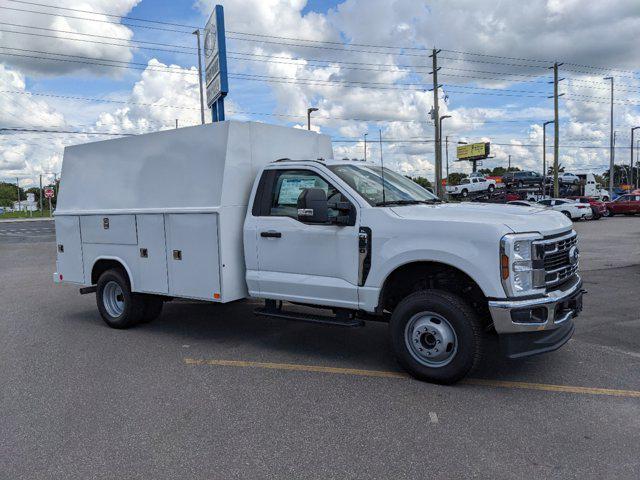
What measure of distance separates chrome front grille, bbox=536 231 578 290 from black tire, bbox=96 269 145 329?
5.13 m

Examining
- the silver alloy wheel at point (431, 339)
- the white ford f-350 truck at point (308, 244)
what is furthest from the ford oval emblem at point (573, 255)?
the silver alloy wheel at point (431, 339)

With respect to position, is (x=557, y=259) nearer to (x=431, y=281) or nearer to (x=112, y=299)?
(x=431, y=281)

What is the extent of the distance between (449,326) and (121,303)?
4.72 m


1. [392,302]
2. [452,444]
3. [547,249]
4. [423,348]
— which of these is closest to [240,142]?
[392,302]

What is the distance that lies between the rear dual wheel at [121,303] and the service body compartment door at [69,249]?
0.51 m

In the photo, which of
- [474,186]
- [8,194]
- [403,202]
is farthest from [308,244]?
[8,194]

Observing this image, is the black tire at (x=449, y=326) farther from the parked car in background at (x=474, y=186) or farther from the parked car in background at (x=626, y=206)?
the parked car in background at (x=474, y=186)

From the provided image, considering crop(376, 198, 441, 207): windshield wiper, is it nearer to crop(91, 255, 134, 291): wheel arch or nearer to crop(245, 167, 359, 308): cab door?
crop(245, 167, 359, 308): cab door

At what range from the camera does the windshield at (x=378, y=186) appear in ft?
18.3

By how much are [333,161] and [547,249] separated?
7.99 ft

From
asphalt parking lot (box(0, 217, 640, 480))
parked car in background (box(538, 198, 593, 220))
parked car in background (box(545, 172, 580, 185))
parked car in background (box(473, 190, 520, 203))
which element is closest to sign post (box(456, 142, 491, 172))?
parked car in background (box(545, 172, 580, 185))

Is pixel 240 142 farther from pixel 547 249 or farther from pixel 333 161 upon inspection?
pixel 547 249

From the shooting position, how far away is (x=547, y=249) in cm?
469

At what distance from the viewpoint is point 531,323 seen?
180 inches
